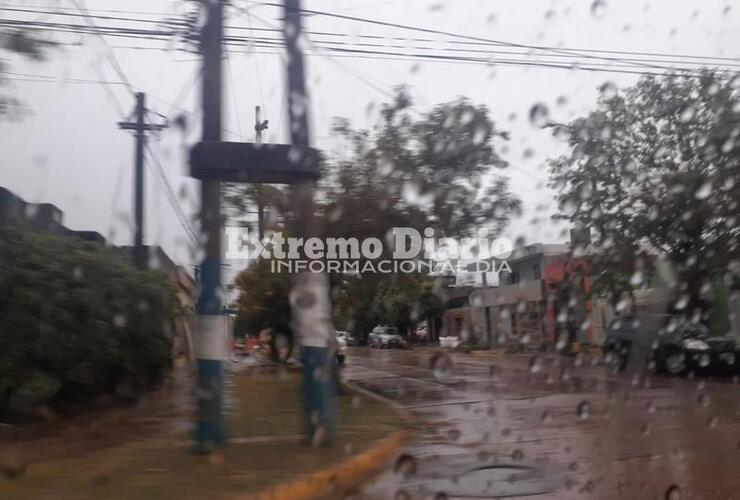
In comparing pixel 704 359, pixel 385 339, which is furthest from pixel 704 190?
pixel 385 339

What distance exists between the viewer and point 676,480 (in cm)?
722

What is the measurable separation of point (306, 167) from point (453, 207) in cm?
617

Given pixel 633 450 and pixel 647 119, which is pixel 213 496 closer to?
pixel 633 450

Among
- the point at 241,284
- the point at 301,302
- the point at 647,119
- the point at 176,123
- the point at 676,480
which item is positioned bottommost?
the point at 676,480

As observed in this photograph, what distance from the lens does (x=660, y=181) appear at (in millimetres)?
20281

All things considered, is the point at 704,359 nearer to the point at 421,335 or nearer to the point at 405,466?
the point at 421,335

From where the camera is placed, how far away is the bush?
10680 mm

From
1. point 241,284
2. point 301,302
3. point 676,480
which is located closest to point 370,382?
point 241,284

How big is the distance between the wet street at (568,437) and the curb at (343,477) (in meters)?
0.20

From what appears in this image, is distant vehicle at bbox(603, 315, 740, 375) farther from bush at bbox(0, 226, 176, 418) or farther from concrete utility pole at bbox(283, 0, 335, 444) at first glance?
concrete utility pole at bbox(283, 0, 335, 444)

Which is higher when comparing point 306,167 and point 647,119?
point 647,119

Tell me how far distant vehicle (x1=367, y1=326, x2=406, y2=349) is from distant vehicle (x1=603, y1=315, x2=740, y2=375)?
12.3m

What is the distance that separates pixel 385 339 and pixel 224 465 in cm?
2767

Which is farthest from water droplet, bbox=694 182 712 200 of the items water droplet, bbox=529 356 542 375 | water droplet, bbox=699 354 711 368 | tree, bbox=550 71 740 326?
water droplet, bbox=529 356 542 375
